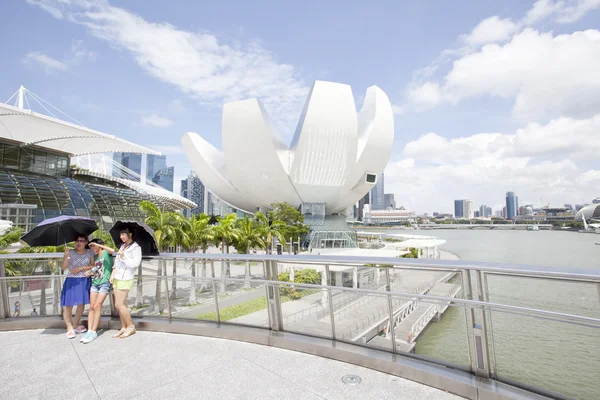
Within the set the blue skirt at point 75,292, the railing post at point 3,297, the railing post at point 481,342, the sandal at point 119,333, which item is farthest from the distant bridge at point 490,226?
the railing post at point 3,297

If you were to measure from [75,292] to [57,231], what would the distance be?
0.87 metres

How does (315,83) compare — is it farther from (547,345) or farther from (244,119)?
(547,345)

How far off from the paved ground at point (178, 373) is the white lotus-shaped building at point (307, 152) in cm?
4114

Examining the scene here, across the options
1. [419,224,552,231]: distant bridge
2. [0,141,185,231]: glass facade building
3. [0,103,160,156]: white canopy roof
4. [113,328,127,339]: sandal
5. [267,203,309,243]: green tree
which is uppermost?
[0,103,160,156]: white canopy roof

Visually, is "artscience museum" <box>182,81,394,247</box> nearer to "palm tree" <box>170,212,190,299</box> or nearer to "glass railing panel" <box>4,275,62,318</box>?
"palm tree" <box>170,212,190,299</box>

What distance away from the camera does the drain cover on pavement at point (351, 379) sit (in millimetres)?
2984

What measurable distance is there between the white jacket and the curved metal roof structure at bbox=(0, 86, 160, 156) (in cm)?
2573

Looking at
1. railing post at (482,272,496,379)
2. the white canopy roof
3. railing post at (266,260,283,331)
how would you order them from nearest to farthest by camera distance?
railing post at (482,272,496,379), railing post at (266,260,283,331), the white canopy roof

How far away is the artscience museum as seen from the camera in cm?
4450

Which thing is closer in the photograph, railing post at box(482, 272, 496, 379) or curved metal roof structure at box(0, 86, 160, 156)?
railing post at box(482, 272, 496, 379)

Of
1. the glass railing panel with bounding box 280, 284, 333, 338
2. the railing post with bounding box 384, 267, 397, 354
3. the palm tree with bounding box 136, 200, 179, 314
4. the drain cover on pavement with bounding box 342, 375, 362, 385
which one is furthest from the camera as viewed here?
the palm tree with bounding box 136, 200, 179, 314

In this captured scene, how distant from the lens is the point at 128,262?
4320 mm

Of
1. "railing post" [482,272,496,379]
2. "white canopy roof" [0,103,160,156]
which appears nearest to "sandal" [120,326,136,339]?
"railing post" [482,272,496,379]

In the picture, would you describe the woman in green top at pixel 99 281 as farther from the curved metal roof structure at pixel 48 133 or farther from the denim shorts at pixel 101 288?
the curved metal roof structure at pixel 48 133
